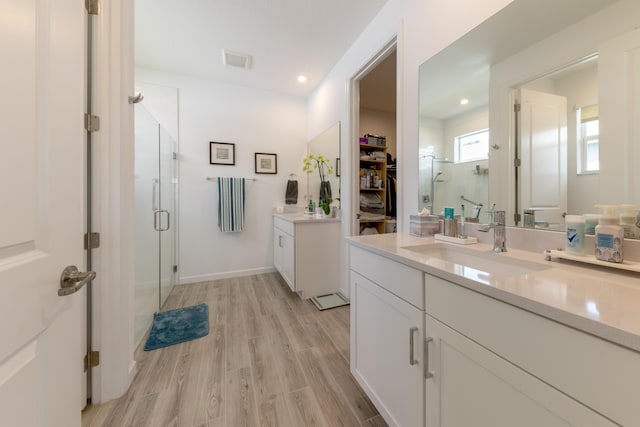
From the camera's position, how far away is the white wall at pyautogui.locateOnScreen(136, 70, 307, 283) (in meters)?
3.05

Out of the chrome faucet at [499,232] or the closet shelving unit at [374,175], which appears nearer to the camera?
the chrome faucet at [499,232]

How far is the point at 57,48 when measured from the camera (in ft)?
1.96

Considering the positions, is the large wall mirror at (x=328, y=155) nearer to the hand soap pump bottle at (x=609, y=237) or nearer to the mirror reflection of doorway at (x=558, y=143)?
the mirror reflection of doorway at (x=558, y=143)

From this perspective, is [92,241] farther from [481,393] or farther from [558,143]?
[558,143]

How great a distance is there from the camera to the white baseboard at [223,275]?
3.05 m

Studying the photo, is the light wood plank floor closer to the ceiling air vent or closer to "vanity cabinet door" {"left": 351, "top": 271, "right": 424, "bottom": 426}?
"vanity cabinet door" {"left": 351, "top": 271, "right": 424, "bottom": 426}

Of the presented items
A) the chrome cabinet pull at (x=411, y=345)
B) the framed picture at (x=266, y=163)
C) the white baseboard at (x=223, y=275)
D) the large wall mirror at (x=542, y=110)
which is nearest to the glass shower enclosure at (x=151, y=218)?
the white baseboard at (x=223, y=275)

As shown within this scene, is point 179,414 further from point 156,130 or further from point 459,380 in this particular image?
point 156,130

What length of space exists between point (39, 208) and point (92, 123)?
3.10ft

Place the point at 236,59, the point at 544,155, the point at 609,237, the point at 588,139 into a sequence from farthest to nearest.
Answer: the point at 236,59 → the point at 544,155 → the point at 588,139 → the point at 609,237

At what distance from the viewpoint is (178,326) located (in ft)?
6.69

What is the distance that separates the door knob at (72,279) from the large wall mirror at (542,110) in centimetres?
157

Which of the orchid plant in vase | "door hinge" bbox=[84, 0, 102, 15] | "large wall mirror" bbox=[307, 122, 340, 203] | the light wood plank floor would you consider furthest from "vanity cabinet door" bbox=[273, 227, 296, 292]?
"door hinge" bbox=[84, 0, 102, 15]

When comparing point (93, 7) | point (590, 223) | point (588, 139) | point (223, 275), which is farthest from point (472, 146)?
point (223, 275)
